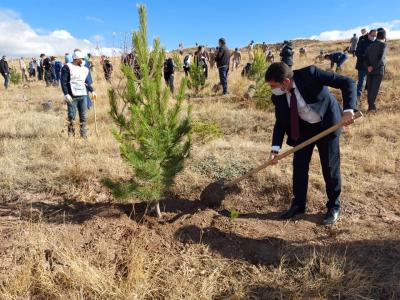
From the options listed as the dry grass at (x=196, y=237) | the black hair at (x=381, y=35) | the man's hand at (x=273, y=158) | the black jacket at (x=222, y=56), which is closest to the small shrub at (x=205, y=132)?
the dry grass at (x=196, y=237)

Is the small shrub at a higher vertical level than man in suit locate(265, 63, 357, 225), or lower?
lower

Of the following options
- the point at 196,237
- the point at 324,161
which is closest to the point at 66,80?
the point at 196,237

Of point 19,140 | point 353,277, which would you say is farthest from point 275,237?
point 19,140

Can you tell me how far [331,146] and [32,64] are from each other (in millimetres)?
25036

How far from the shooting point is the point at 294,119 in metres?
3.52

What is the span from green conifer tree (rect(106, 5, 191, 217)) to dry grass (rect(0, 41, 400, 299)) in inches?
20.2

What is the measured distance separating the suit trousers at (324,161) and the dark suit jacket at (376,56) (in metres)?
4.46

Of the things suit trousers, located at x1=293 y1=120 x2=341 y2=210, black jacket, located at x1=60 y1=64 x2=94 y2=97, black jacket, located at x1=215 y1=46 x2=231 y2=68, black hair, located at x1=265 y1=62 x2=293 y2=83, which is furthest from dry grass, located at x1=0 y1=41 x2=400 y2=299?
black jacket, located at x1=215 y1=46 x2=231 y2=68

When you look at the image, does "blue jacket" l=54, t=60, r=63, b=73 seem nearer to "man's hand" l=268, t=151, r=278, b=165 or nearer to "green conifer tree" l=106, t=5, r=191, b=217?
"green conifer tree" l=106, t=5, r=191, b=217

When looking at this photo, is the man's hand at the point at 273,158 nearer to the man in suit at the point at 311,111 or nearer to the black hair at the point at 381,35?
the man in suit at the point at 311,111

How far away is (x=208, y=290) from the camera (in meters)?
2.96

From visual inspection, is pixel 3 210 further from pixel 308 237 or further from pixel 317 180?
pixel 317 180

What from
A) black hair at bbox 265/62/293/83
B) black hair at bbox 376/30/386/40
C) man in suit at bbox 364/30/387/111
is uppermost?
black hair at bbox 376/30/386/40

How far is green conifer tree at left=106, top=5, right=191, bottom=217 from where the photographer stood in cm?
341
